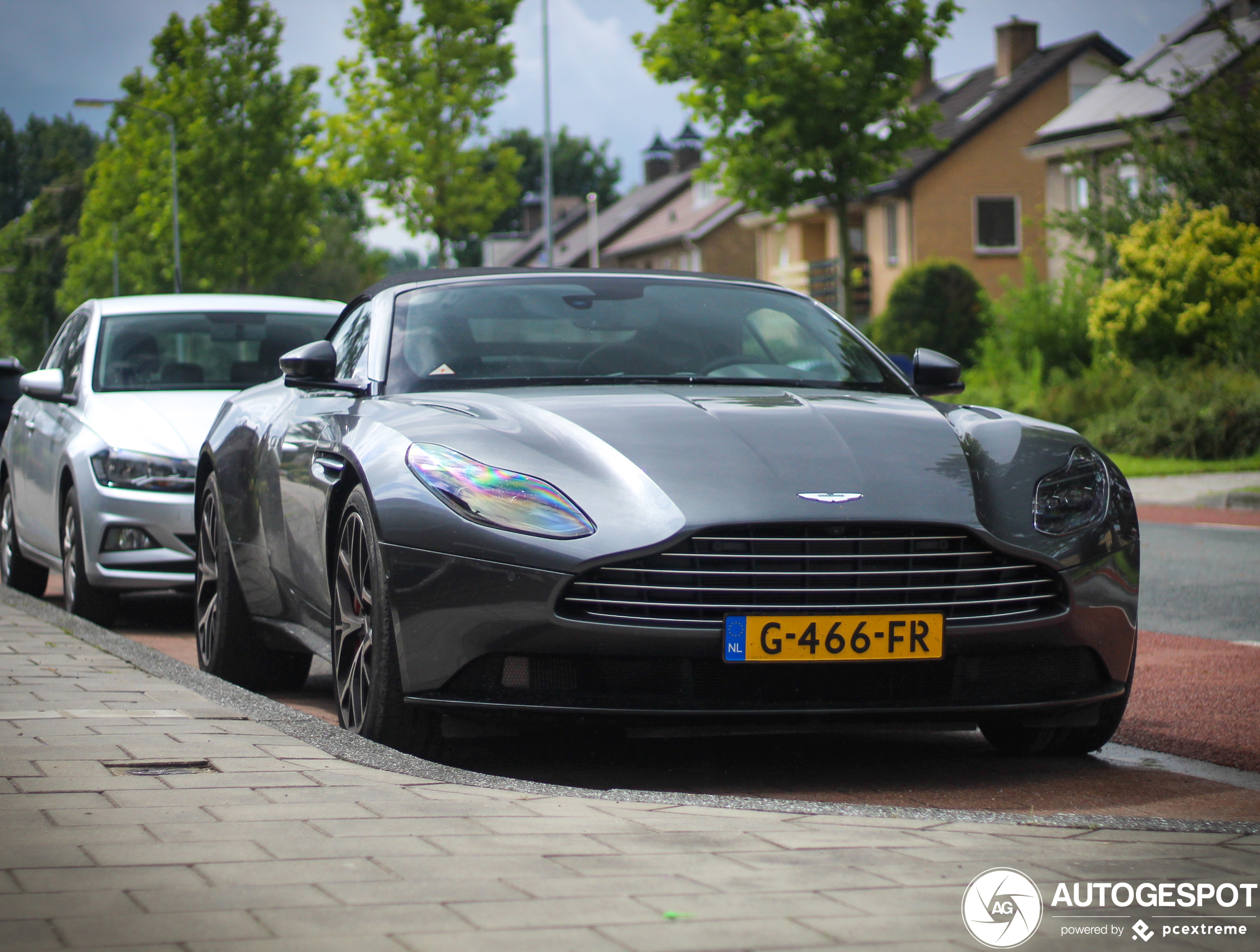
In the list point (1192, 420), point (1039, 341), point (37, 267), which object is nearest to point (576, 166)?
point (37, 267)

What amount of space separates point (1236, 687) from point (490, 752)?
Result: 9.74 feet

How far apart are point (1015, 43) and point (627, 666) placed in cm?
5041

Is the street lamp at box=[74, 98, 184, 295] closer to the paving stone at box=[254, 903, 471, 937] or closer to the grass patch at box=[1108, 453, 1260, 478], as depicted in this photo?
the grass patch at box=[1108, 453, 1260, 478]

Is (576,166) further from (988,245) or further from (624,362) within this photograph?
Answer: (624,362)

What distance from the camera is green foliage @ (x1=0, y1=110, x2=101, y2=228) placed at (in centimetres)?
4788

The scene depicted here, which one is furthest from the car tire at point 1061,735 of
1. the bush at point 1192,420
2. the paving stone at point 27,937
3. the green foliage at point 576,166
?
the green foliage at point 576,166

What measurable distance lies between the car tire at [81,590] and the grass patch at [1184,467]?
1289 centimetres

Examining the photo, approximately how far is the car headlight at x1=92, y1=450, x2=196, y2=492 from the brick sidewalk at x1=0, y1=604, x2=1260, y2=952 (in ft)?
14.0

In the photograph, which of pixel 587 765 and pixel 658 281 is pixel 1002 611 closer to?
pixel 587 765

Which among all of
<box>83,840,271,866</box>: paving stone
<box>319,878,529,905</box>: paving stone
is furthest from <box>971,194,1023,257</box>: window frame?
<box>319,878,529,905</box>: paving stone

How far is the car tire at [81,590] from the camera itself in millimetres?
8633

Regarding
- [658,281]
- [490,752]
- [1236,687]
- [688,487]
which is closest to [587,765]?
[490,752]

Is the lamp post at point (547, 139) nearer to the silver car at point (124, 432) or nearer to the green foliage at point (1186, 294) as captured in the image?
the green foliage at point (1186, 294)

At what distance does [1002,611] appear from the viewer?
452cm
